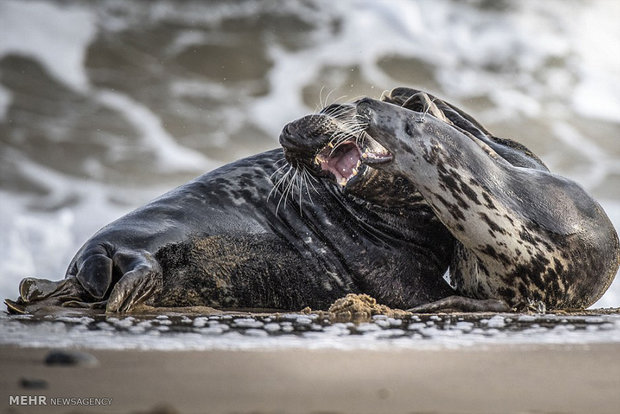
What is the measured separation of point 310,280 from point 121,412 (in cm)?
340

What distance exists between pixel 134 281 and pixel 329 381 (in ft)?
8.11

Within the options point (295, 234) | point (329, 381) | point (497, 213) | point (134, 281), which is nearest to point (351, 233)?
point (295, 234)

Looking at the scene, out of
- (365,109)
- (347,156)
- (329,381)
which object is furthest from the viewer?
(347,156)

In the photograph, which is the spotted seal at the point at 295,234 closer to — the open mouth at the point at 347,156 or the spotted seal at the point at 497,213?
the open mouth at the point at 347,156

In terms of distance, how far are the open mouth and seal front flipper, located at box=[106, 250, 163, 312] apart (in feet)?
3.80

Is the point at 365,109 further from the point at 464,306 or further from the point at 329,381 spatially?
the point at 329,381

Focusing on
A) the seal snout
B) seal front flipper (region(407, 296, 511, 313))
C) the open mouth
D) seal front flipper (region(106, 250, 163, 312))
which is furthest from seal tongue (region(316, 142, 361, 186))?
seal front flipper (region(106, 250, 163, 312))

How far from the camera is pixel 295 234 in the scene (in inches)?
209

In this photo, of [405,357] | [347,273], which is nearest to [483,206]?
[347,273]

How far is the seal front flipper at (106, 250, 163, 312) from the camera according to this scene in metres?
4.32

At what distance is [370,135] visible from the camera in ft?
15.4

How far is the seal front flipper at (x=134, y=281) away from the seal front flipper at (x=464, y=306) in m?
1.42

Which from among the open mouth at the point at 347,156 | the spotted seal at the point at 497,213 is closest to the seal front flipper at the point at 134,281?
the open mouth at the point at 347,156

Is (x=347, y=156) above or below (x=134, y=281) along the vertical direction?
above
